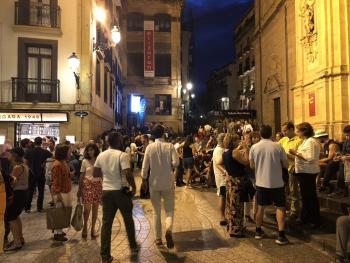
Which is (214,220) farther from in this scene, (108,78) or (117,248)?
(108,78)

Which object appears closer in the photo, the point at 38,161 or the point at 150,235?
the point at 150,235

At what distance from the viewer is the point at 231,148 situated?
720cm

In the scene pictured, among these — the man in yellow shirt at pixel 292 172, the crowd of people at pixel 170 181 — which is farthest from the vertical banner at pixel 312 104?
the man in yellow shirt at pixel 292 172

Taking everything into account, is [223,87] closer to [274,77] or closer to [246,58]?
[246,58]

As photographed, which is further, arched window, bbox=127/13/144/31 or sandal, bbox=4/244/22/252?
arched window, bbox=127/13/144/31

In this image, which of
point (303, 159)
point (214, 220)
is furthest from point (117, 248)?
point (303, 159)

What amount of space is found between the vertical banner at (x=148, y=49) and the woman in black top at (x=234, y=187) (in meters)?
32.0

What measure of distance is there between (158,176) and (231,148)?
1.56m

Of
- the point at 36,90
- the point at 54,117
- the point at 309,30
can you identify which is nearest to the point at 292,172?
the point at 309,30

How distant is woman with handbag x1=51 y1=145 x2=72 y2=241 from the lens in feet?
23.9

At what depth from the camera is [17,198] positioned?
22.7 ft

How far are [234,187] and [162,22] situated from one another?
38679mm

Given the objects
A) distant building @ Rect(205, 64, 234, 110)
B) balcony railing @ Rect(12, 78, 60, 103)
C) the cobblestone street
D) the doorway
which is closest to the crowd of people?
the cobblestone street

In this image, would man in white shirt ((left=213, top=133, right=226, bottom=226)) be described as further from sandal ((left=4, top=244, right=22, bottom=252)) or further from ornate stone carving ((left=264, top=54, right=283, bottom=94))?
ornate stone carving ((left=264, top=54, right=283, bottom=94))
